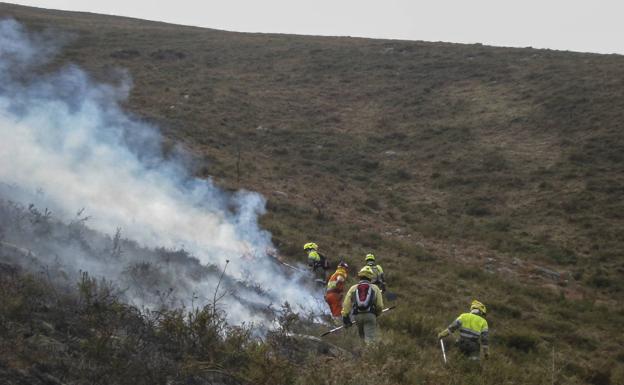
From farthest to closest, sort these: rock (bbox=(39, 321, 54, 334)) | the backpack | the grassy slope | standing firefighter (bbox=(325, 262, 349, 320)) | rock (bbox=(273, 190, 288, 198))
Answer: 1. rock (bbox=(273, 190, 288, 198))
2. the grassy slope
3. standing firefighter (bbox=(325, 262, 349, 320))
4. the backpack
5. rock (bbox=(39, 321, 54, 334))

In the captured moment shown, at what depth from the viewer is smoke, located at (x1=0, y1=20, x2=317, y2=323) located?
9211 mm

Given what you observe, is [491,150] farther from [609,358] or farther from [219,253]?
[219,253]

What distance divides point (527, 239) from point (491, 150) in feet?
27.6

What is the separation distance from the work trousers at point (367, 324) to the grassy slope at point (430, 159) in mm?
835

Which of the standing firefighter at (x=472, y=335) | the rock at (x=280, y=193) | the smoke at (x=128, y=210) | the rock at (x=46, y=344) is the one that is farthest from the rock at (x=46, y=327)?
the rock at (x=280, y=193)

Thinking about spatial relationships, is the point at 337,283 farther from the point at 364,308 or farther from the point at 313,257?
the point at 313,257

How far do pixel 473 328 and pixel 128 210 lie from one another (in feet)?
26.4

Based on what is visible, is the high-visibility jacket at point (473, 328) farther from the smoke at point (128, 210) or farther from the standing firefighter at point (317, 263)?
the standing firefighter at point (317, 263)


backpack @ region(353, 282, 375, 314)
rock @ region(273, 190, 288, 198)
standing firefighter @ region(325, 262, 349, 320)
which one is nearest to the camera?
backpack @ region(353, 282, 375, 314)

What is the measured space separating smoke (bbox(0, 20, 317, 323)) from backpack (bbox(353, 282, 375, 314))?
56.4 inches

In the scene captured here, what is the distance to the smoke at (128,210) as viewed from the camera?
9211 mm

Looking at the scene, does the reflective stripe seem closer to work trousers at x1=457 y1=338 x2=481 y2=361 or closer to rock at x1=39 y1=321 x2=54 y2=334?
work trousers at x1=457 y1=338 x2=481 y2=361

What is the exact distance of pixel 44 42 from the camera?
33.8 m

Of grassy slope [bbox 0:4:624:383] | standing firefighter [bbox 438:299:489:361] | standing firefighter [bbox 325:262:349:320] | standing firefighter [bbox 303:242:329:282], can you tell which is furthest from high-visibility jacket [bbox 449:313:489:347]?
standing firefighter [bbox 303:242:329:282]
